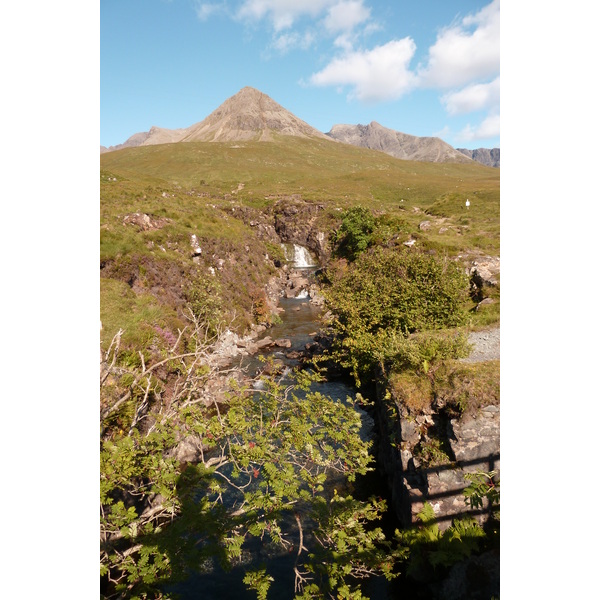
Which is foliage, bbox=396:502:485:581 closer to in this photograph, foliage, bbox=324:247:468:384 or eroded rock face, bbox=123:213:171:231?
foliage, bbox=324:247:468:384

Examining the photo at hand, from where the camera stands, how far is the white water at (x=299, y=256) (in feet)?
213

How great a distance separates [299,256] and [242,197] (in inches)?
1523

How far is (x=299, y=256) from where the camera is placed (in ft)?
218

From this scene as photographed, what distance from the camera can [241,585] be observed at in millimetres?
12266

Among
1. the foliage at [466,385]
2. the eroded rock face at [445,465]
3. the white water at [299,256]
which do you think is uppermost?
the white water at [299,256]

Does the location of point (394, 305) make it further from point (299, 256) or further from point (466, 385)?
point (299, 256)

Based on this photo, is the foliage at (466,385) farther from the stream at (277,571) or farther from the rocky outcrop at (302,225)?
the rocky outcrop at (302,225)

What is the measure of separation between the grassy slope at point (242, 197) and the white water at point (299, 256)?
21.6 ft

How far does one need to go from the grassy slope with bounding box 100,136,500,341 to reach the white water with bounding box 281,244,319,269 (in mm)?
6586

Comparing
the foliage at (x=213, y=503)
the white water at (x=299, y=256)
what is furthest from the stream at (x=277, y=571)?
the white water at (x=299, y=256)

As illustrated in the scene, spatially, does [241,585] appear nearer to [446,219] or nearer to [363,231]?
[363,231]

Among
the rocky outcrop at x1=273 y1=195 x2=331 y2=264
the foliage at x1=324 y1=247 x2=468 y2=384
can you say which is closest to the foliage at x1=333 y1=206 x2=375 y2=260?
the rocky outcrop at x1=273 y1=195 x2=331 y2=264

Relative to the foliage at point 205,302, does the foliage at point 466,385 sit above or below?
below

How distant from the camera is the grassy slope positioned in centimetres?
3491
